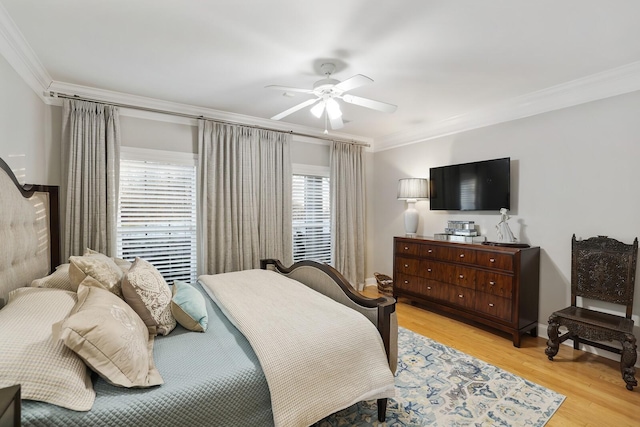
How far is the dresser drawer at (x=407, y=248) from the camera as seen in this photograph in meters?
4.10

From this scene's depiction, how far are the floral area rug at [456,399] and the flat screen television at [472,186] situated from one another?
183 centimetres

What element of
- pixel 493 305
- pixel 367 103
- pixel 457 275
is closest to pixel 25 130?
pixel 367 103

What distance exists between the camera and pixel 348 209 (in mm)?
4930

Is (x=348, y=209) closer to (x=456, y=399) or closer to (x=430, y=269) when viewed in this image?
(x=430, y=269)

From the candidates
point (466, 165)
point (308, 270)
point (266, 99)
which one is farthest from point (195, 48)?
point (466, 165)

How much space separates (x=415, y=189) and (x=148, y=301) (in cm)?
362

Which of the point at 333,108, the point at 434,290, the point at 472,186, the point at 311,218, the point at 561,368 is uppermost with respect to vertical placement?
the point at 333,108

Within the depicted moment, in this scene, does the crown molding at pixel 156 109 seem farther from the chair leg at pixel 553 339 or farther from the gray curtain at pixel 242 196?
the chair leg at pixel 553 339

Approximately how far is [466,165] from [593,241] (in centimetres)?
153

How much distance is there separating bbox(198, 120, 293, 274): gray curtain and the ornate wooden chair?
10.4 ft

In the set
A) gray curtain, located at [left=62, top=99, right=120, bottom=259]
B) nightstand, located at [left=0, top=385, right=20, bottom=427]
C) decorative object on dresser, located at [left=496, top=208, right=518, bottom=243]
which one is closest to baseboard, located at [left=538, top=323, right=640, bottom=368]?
decorative object on dresser, located at [left=496, top=208, right=518, bottom=243]

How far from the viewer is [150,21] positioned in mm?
2045

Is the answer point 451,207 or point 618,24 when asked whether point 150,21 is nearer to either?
point 618,24

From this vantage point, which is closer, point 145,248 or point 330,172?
point 145,248
